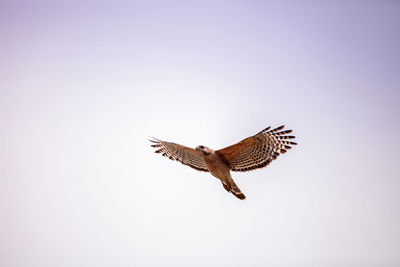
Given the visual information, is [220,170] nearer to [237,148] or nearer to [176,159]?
[237,148]

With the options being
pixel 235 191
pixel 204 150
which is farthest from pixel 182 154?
pixel 235 191

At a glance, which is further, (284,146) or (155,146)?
(155,146)

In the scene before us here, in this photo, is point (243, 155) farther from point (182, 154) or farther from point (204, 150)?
point (182, 154)

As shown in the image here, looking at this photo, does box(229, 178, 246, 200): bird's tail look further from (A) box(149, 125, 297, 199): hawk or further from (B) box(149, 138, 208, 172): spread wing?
(B) box(149, 138, 208, 172): spread wing

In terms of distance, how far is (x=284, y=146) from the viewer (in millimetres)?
9867

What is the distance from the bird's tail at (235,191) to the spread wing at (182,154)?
116 cm

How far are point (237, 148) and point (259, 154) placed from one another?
69 centimetres

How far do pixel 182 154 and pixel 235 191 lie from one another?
84.7 inches

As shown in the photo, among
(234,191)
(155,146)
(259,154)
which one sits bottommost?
(234,191)

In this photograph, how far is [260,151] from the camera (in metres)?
9.97

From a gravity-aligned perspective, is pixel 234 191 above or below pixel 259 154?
below

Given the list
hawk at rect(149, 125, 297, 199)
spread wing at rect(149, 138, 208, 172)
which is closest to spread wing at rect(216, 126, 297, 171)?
hawk at rect(149, 125, 297, 199)

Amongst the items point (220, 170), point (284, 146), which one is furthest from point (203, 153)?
point (284, 146)

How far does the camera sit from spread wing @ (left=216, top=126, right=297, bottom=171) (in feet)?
32.2
